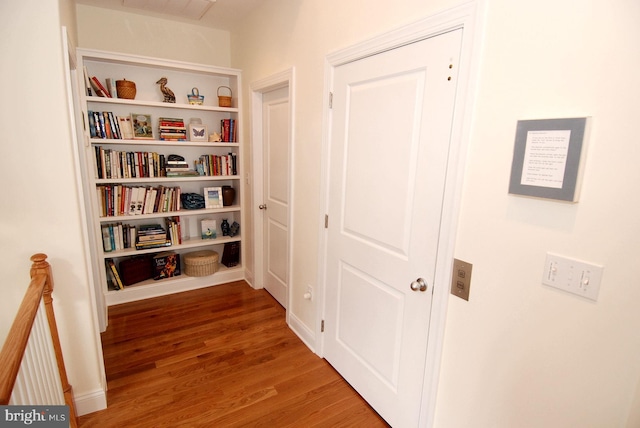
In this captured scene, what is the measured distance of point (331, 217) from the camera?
208 cm

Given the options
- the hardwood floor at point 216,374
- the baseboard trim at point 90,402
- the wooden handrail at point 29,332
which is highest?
the wooden handrail at point 29,332

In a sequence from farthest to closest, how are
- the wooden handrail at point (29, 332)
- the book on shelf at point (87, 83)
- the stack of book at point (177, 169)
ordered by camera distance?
1. the stack of book at point (177, 169)
2. the book on shelf at point (87, 83)
3. the wooden handrail at point (29, 332)

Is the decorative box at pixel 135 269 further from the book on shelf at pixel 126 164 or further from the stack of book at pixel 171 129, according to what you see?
the stack of book at pixel 171 129

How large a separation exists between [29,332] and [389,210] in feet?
4.96

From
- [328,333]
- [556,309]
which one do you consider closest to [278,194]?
[328,333]

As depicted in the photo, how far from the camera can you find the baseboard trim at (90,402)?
1.77 m

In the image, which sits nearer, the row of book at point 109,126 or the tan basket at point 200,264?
the row of book at point 109,126

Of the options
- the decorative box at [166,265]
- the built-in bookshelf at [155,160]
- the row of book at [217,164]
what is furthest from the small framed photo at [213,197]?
the decorative box at [166,265]

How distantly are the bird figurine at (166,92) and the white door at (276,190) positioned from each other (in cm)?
94

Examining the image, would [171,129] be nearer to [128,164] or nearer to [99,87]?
[128,164]

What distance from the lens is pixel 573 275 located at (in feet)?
3.18

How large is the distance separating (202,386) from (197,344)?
19.1 inches

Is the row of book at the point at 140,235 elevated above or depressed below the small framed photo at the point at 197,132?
below

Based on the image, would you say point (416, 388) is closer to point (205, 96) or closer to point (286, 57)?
point (286, 57)
